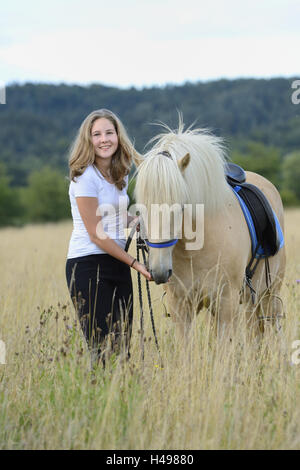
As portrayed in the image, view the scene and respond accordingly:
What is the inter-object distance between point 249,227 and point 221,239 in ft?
1.48

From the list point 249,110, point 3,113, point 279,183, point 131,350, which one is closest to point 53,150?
point 3,113

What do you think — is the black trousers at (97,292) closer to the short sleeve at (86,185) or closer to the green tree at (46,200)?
the short sleeve at (86,185)

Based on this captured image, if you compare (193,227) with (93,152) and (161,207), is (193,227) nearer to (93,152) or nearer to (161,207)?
(161,207)

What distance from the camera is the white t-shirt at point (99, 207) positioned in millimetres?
3174

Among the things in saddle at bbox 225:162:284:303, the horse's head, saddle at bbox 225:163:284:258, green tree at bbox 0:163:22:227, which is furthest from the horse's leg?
green tree at bbox 0:163:22:227

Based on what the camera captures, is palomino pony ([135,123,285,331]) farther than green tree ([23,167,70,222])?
No

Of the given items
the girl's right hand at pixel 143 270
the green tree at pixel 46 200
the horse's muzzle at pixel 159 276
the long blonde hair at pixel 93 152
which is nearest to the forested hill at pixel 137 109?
the green tree at pixel 46 200

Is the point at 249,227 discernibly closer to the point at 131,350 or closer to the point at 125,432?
the point at 131,350

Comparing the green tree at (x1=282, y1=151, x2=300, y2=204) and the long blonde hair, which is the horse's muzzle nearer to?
the long blonde hair

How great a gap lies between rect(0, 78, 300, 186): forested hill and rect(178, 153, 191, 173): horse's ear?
240ft

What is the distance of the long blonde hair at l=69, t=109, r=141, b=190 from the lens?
3.23 metres

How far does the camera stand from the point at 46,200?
45250 mm

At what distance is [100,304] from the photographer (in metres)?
3.24

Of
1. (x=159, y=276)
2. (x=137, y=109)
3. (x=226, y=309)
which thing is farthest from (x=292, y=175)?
(x=137, y=109)
